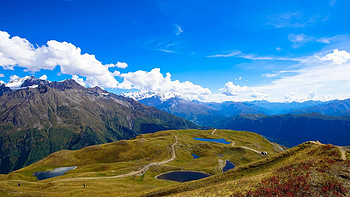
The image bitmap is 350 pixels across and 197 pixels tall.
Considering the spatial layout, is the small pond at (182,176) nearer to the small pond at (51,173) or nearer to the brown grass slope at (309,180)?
the brown grass slope at (309,180)

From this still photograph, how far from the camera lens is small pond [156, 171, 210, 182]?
9936 centimetres

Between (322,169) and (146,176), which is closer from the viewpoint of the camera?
(322,169)

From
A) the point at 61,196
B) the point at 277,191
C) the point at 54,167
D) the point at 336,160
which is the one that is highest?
the point at 336,160

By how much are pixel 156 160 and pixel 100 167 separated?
41574 mm

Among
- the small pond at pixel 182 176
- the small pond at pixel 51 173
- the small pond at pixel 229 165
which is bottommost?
the small pond at pixel 51 173

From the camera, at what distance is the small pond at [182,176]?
9936cm

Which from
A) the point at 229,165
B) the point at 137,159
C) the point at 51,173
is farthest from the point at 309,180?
the point at 51,173

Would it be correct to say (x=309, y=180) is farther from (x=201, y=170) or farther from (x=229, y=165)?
(x=229, y=165)

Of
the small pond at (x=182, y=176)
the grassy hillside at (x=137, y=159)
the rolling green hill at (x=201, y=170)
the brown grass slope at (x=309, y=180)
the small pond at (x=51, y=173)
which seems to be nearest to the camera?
the brown grass slope at (x=309, y=180)

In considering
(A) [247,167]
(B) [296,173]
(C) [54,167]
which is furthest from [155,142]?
(B) [296,173]

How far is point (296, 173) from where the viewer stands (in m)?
36.1

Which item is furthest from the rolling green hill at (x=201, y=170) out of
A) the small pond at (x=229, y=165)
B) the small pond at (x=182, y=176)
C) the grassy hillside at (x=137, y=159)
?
the small pond at (x=182, y=176)

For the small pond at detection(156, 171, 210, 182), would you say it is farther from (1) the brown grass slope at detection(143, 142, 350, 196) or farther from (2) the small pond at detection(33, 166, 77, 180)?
(2) the small pond at detection(33, 166, 77, 180)

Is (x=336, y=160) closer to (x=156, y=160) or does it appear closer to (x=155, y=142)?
(x=156, y=160)
